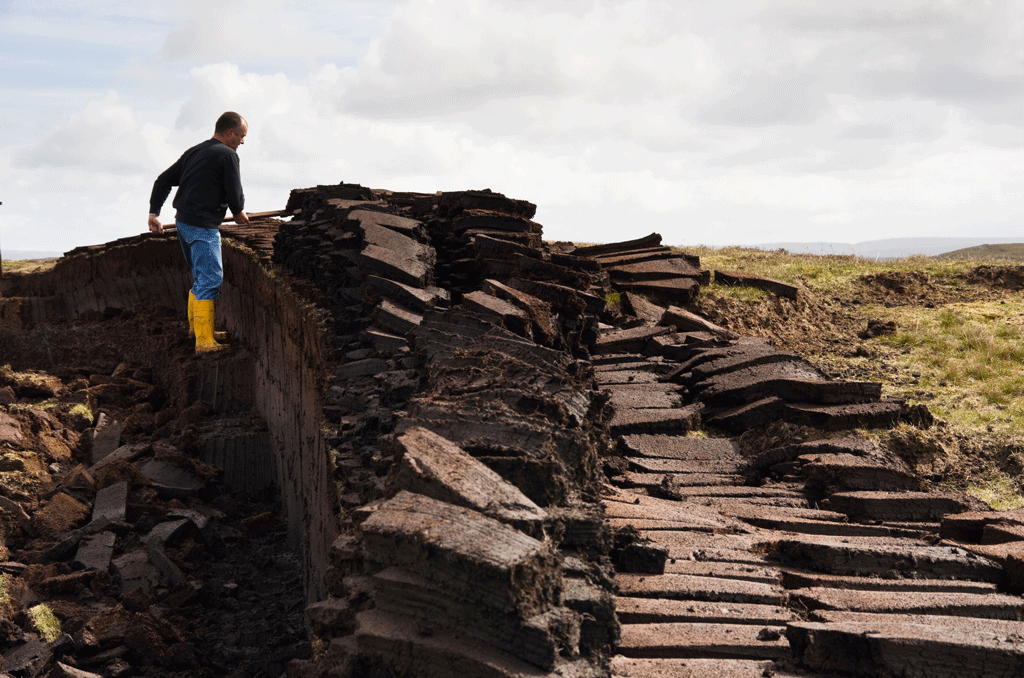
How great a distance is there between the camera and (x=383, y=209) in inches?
308

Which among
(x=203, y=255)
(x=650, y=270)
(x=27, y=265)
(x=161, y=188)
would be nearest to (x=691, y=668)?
(x=203, y=255)

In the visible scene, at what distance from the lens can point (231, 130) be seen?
8.07 metres

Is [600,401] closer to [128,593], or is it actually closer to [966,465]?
[966,465]

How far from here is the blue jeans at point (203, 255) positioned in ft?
27.6

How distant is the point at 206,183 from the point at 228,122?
1.95ft

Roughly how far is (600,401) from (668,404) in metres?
1.74

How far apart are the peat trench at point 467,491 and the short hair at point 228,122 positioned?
3.67ft

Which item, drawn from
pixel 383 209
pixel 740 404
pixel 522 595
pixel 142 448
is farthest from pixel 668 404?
pixel 142 448

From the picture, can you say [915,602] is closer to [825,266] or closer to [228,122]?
[228,122]

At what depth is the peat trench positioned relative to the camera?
8.59 feet

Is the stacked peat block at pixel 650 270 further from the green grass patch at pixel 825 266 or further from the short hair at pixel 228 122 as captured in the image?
the short hair at pixel 228 122

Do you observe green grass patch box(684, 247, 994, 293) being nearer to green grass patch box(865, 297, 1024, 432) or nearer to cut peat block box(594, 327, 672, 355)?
green grass patch box(865, 297, 1024, 432)

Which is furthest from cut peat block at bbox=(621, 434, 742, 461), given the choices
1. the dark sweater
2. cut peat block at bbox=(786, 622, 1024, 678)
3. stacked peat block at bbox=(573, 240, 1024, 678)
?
the dark sweater

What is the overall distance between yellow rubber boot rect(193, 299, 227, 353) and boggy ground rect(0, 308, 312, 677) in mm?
1104
